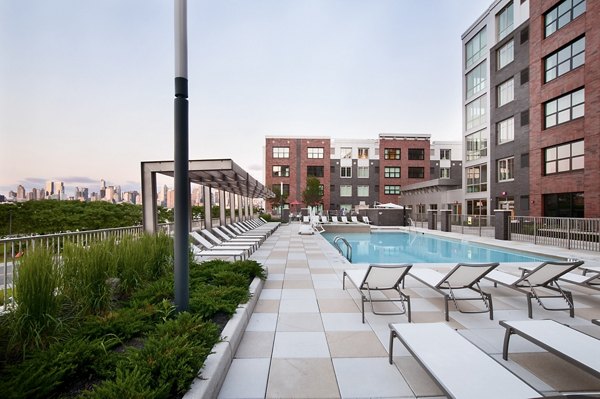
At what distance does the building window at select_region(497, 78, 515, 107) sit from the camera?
2325 centimetres

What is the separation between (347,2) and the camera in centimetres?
1614

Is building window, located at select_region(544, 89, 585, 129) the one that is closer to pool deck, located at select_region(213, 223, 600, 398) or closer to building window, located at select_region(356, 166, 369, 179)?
pool deck, located at select_region(213, 223, 600, 398)

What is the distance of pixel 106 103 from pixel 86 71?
2.10m

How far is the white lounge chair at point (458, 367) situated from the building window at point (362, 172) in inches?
1867

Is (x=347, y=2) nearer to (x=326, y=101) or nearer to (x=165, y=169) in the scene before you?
(x=165, y=169)

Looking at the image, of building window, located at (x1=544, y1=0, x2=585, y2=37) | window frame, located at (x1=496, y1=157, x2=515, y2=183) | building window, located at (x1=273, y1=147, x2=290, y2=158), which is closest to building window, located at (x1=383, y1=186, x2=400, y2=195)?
building window, located at (x1=273, y1=147, x2=290, y2=158)

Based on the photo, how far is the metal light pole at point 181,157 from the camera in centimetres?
376

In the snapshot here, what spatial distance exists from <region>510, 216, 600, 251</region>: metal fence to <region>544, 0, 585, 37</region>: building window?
1314 centimetres

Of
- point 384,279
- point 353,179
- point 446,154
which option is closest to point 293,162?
point 353,179

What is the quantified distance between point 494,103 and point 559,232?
1643 centimetres

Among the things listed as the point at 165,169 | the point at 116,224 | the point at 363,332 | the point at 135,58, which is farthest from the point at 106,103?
the point at 363,332

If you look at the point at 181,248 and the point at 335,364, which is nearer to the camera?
the point at 335,364

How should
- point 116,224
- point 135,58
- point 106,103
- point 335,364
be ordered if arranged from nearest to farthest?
point 335,364 → point 135,58 → point 106,103 → point 116,224

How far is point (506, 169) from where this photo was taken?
78.5ft
